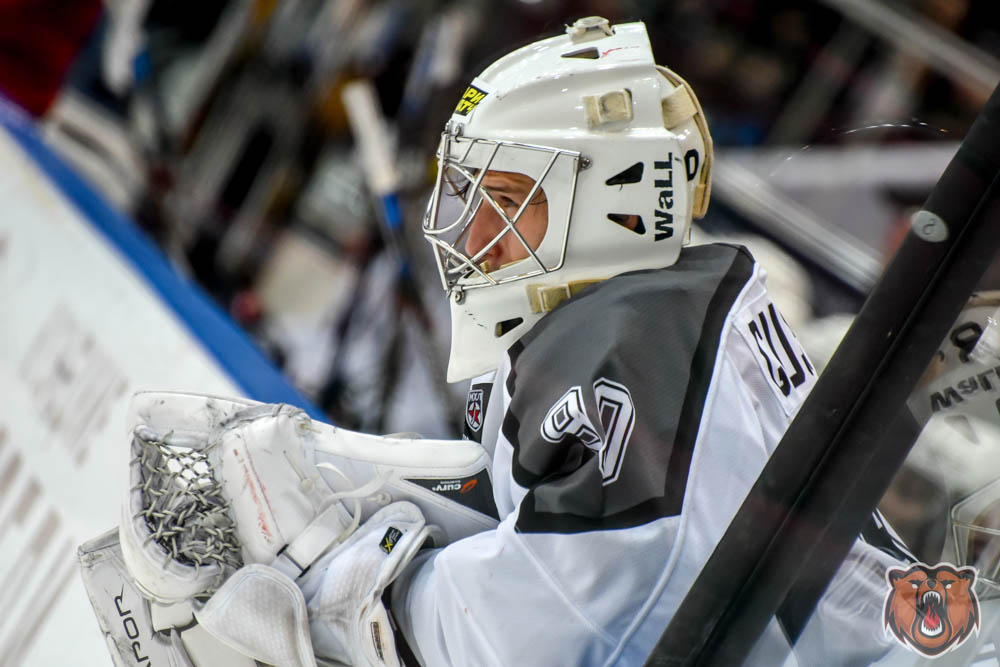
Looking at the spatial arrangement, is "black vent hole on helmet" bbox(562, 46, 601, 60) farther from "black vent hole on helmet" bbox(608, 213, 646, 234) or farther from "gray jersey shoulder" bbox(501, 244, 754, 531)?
"gray jersey shoulder" bbox(501, 244, 754, 531)

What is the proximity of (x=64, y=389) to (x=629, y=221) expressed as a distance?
1.91 metres

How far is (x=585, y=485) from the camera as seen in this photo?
1.05m

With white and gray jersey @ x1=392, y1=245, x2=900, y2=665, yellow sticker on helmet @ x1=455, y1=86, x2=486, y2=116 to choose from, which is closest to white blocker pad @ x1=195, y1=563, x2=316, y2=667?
white and gray jersey @ x1=392, y1=245, x2=900, y2=665

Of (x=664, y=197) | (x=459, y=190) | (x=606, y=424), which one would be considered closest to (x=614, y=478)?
(x=606, y=424)

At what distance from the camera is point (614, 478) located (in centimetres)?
107

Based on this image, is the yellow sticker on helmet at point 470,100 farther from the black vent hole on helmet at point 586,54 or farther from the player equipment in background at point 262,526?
the player equipment in background at point 262,526

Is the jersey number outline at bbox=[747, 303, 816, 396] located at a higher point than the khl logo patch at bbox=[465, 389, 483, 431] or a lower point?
higher

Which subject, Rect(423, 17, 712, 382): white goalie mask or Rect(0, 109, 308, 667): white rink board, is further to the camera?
Rect(0, 109, 308, 667): white rink board

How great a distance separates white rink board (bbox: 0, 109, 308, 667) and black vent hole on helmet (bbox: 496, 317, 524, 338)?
107cm

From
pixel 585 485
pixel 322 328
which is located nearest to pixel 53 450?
pixel 322 328

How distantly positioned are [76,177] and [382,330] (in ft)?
3.95

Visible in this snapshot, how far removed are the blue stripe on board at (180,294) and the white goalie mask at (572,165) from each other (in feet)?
3.22

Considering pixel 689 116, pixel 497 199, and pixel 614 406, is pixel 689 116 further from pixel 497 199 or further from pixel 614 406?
pixel 614 406

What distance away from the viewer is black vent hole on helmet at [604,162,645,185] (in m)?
1.29
